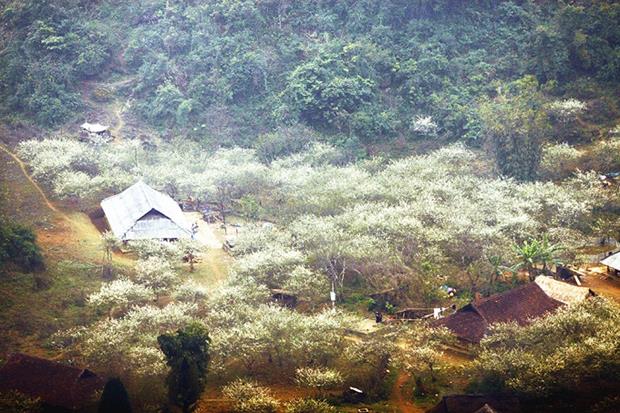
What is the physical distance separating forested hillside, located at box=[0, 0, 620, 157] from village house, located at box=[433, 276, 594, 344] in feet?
78.7

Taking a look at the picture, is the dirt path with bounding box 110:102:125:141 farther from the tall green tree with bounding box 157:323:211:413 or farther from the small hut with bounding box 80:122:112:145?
the tall green tree with bounding box 157:323:211:413

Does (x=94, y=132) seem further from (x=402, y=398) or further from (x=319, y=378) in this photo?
(x=402, y=398)

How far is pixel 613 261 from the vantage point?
4356 centimetres

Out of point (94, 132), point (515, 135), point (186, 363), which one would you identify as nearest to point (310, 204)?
point (515, 135)

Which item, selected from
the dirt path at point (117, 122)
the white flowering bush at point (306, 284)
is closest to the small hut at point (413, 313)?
the white flowering bush at point (306, 284)

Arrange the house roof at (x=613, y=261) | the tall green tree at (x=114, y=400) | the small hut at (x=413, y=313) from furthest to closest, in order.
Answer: the house roof at (x=613, y=261)
the small hut at (x=413, y=313)
the tall green tree at (x=114, y=400)

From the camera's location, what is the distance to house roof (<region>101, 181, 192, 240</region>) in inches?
1932

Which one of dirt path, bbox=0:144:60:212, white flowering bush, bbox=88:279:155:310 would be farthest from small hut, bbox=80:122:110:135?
white flowering bush, bbox=88:279:155:310

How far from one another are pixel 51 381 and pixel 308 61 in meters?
43.3

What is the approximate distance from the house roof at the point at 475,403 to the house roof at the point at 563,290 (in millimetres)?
8377

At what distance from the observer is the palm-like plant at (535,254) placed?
1654 inches

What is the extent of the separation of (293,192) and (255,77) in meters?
19.5

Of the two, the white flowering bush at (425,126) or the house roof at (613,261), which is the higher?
the house roof at (613,261)

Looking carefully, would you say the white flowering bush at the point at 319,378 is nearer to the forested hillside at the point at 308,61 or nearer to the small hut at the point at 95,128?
the forested hillside at the point at 308,61
